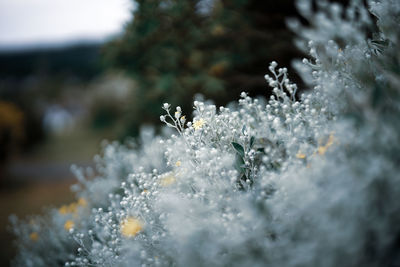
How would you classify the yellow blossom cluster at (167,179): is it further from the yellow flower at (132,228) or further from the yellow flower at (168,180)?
the yellow flower at (132,228)

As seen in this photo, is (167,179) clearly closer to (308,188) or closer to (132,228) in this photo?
(132,228)

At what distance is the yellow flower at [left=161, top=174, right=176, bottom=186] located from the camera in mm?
1871

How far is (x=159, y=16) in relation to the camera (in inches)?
172

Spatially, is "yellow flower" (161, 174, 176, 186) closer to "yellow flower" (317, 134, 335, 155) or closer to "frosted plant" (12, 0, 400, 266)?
"frosted plant" (12, 0, 400, 266)

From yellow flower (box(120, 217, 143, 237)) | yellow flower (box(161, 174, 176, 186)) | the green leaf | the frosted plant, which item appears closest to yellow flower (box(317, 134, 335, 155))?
the frosted plant

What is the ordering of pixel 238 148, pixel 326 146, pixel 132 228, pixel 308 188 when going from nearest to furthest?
pixel 308 188 < pixel 326 146 < pixel 132 228 < pixel 238 148

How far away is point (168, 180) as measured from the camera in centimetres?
190

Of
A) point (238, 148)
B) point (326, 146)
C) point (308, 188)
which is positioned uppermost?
point (238, 148)

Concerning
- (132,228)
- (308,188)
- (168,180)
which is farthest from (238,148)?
(132,228)

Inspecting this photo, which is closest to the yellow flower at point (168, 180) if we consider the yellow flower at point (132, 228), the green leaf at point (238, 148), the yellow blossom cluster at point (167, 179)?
the yellow blossom cluster at point (167, 179)

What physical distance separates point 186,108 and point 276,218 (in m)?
3.06

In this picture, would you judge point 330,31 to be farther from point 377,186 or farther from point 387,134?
point 377,186

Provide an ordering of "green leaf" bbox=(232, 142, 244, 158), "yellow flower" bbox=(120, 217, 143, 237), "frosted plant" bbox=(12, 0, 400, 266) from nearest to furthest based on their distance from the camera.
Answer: "frosted plant" bbox=(12, 0, 400, 266), "yellow flower" bbox=(120, 217, 143, 237), "green leaf" bbox=(232, 142, 244, 158)

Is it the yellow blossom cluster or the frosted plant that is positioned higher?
the yellow blossom cluster
